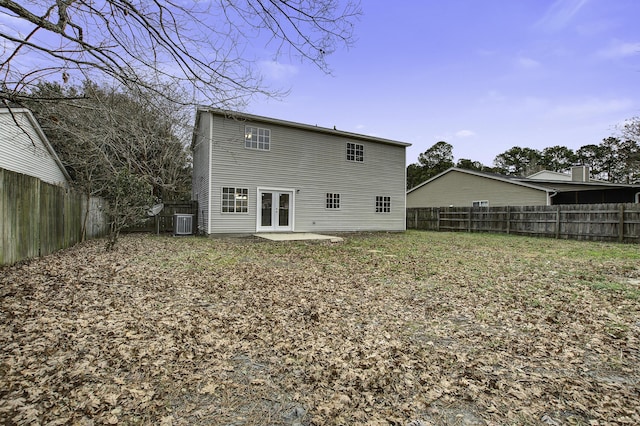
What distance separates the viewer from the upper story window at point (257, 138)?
44.2 ft

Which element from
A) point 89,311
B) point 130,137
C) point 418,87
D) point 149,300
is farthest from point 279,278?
point 418,87

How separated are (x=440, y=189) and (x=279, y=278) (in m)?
21.0

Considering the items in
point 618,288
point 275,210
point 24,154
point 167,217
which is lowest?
point 618,288

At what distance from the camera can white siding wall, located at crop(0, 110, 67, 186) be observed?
34.9 ft

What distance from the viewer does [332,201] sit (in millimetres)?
15492

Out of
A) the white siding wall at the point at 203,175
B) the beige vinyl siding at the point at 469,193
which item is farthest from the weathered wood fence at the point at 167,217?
the beige vinyl siding at the point at 469,193

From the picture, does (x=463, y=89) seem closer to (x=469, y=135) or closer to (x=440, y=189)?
(x=440, y=189)

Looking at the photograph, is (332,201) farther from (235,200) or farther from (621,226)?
(621,226)

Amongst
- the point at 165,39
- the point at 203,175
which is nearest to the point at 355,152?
the point at 203,175

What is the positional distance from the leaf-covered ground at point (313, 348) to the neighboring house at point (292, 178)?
7328mm

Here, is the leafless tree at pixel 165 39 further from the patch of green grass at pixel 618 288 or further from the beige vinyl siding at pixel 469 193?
the beige vinyl siding at pixel 469 193

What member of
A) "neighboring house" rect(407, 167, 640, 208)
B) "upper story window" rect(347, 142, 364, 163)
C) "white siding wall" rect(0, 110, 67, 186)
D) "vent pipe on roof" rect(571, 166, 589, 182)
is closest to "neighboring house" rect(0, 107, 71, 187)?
"white siding wall" rect(0, 110, 67, 186)

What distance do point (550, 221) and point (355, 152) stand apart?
9678 millimetres

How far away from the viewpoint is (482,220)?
17812mm
